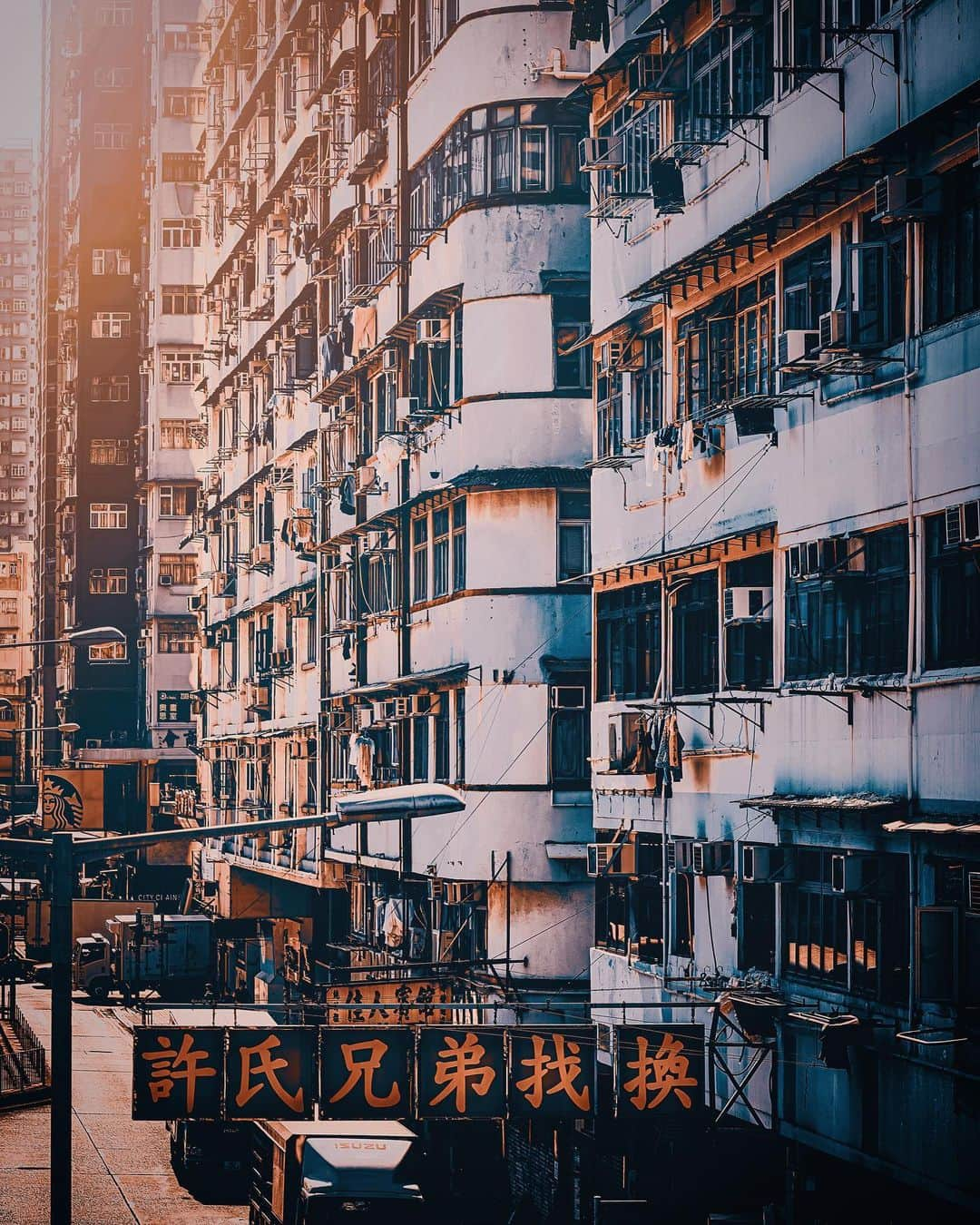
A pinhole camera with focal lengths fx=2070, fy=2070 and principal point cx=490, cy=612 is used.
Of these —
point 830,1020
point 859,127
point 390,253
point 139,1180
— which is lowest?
point 139,1180

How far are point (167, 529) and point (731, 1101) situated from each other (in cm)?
7032

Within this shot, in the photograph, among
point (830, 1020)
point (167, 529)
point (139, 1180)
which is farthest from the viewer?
point (167, 529)

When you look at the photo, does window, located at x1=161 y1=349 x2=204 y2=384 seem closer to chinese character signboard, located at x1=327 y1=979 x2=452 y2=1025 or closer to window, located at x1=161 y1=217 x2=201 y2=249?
window, located at x1=161 y1=217 x2=201 y2=249

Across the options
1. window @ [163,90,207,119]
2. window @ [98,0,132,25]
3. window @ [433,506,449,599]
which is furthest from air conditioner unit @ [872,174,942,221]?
A: window @ [98,0,132,25]

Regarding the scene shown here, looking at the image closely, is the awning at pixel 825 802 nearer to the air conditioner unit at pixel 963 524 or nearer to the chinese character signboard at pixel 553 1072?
the air conditioner unit at pixel 963 524

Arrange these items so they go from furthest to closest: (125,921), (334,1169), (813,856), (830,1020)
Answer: (125,921)
(334,1169)
(813,856)
(830,1020)

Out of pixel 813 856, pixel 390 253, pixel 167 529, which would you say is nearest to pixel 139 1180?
pixel 390 253

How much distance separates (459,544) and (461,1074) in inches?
568

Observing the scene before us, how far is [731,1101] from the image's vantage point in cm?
2391

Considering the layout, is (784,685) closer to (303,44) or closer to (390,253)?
(390,253)

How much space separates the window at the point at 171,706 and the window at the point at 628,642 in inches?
2419

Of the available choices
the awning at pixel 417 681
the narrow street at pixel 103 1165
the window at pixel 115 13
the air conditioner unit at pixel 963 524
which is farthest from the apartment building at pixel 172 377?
the air conditioner unit at pixel 963 524

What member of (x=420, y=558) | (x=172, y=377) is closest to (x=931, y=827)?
(x=420, y=558)

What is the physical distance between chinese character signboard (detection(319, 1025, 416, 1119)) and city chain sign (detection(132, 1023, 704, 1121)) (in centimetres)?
1
